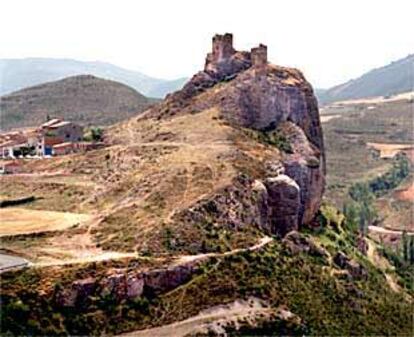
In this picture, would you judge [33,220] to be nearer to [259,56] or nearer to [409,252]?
[259,56]

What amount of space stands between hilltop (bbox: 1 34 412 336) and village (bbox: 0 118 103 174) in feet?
5.47

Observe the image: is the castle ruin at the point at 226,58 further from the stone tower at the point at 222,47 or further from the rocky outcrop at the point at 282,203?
the rocky outcrop at the point at 282,203

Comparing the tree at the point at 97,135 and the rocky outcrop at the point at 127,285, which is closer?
the rocky outcrop at the point at 127,285

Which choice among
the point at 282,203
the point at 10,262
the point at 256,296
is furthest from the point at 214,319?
the point at 282,203

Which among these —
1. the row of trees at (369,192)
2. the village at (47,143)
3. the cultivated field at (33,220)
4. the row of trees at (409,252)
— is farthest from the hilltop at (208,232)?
the row of trees at (369,192)

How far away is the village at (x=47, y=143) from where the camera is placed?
172 feet

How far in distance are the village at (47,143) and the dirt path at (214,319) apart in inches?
763

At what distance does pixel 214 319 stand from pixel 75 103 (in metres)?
83.5

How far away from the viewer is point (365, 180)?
97.8 meters

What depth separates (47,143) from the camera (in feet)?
178

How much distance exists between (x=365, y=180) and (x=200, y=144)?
54.7 metres

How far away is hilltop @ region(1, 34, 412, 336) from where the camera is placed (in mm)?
32781

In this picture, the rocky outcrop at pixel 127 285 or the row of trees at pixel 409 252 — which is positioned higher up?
the rocky outcrop at pixel 127 285

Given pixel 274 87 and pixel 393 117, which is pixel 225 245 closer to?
pixel 274 87
